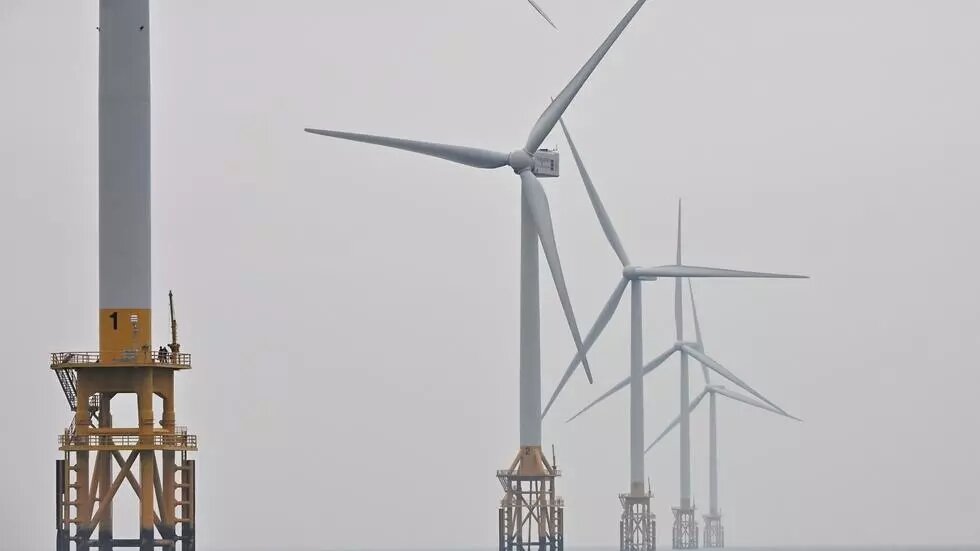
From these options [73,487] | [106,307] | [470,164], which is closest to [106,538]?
[73,487]

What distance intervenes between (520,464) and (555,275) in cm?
2928

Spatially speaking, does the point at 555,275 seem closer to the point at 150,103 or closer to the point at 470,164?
the point at 470,164

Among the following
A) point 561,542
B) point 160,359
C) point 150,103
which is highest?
point 150,103

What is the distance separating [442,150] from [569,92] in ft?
37.4

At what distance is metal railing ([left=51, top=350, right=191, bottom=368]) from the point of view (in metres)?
128

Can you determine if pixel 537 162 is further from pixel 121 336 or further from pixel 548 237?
pixel 121 336

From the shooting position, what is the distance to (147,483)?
127m

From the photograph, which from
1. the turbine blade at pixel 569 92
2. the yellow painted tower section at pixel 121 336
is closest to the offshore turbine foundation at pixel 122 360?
the yellow painted tower section at pixel 121 336

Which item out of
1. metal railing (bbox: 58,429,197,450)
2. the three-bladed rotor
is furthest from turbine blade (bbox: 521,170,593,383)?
metal railing (bbox: 58,429,197,450)

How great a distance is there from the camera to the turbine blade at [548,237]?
148 m

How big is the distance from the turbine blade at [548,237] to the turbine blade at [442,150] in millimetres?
2887

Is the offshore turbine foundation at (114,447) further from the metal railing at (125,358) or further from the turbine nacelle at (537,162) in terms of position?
the turbine nacelle at (537,162)

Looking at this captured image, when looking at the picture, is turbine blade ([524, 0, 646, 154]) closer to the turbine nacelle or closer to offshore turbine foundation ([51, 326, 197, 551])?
the turbine nacelle

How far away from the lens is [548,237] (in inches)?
6289
